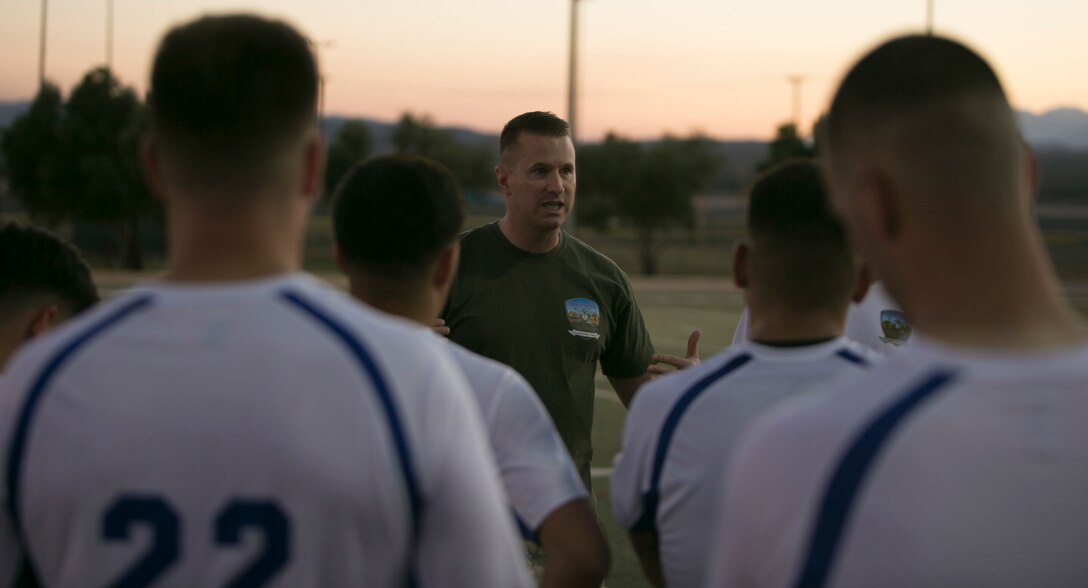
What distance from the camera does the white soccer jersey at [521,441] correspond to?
101 inches

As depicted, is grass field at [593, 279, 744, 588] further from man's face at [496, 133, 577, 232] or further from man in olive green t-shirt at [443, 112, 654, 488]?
man's face at [496, 133, 577, 232]

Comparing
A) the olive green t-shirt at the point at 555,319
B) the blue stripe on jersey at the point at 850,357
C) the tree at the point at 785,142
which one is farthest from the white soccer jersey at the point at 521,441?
the tree at the point at 785,142

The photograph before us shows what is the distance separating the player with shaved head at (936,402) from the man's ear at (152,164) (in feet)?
3.39

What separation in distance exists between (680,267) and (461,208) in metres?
49.2

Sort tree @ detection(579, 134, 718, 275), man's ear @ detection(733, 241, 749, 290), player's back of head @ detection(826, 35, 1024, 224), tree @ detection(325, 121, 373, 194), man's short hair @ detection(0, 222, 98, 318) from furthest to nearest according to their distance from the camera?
tree @ detection(325, 121, 373, 194) → tree @ detection(579, 134, 718, 275) → man's short hair @ detection(0, 222, 98, 318) → man's ear @ detection(733, 241, 749, 290) → player's back of head @ detection(826, 35, 1024, 224)

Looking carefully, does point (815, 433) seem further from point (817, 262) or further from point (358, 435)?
point (817, 262)

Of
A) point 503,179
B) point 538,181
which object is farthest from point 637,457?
point 503,179

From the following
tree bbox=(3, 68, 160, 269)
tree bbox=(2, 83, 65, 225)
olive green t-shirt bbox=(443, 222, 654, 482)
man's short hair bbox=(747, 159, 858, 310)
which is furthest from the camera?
tree bbox=(2, 83, 65, 225)

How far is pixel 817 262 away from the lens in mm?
2391

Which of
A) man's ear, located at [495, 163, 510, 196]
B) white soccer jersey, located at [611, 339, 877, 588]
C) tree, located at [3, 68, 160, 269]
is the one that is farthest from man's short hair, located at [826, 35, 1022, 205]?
tree, located at [3, 68, 160, 269]

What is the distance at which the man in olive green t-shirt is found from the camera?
15.9ft

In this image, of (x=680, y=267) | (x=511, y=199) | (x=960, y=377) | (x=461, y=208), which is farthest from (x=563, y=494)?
(x=680, y=267)

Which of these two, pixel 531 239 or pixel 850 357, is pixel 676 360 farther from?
pixel 531 239

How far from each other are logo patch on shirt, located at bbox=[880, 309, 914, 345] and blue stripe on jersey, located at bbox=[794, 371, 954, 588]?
131 inches
